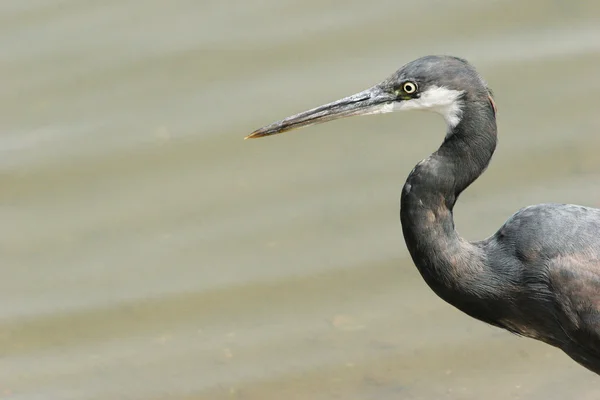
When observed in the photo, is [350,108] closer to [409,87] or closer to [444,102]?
[409,87]

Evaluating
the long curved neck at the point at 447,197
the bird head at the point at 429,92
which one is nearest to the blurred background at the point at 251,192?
the long curved neck at the point at 447,197

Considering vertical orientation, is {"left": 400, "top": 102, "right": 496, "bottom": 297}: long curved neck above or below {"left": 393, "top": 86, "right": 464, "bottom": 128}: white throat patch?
below

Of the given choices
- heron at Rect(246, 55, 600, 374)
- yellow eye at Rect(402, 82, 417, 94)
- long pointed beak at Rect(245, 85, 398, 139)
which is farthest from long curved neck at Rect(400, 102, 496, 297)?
long pointed beak at Rect(245, 85, 398, 139)

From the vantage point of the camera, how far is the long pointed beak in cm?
554

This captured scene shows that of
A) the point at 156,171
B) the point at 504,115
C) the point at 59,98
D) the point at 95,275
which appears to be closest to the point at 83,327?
the point at 95,275

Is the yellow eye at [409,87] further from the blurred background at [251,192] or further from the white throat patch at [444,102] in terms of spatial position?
the blurred background at [251,192]

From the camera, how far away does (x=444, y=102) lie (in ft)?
17.5

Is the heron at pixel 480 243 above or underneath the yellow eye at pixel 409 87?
underneath

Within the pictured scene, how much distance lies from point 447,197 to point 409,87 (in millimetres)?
547

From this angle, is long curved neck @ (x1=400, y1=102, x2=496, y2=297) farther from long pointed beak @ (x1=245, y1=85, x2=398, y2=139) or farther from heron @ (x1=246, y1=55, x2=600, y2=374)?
long pointed beak @ (x1=245, y1=85, x2=398, y2=139)

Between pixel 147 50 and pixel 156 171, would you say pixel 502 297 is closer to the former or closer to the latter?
pixel 156 171

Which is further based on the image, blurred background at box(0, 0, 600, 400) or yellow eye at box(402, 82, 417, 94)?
blurred background at box(0, 0, 600, 400)

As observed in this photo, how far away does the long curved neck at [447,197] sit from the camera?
5324 millimetres

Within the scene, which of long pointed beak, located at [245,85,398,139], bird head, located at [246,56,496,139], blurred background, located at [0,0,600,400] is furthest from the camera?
blurred background, located at [0,0,600,400]
